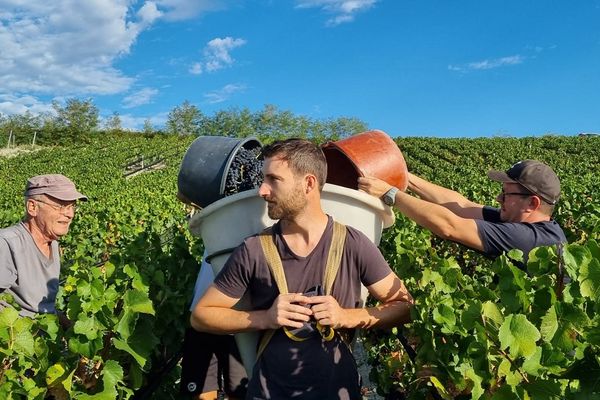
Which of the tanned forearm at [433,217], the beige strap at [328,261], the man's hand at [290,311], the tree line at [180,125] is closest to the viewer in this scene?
the man's hand at [290,311]

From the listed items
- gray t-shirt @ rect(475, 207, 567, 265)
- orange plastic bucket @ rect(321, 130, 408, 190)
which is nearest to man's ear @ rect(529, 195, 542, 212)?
gray t-shirt @ rect(475, 207, 567, 265)

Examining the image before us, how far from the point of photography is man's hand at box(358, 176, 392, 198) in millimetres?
2195

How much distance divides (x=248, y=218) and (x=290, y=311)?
0.42 meters

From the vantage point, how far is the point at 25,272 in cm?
274

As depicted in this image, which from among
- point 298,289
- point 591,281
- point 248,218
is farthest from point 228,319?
point 591,281

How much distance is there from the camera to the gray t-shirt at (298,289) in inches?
75.9

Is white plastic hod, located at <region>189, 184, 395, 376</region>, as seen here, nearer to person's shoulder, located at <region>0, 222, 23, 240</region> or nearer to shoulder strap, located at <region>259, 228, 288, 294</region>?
shoulder strap, located at <region>259, 228, 288, 294</region>

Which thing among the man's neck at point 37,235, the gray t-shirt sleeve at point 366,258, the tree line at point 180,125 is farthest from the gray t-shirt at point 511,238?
the tree line at point 180,125

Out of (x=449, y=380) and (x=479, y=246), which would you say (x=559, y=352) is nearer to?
(x=449, y=380)

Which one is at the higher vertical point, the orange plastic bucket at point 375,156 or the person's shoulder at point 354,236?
the orange plastic bucket at point 375,156

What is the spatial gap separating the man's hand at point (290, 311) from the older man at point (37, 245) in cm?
155

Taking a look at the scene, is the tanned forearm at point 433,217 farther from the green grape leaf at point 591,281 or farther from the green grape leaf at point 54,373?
the green grape leaf at point 54,373

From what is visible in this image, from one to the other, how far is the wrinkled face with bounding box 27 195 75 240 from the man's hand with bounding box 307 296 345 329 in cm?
168

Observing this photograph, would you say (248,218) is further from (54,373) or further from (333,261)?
(54,373)
